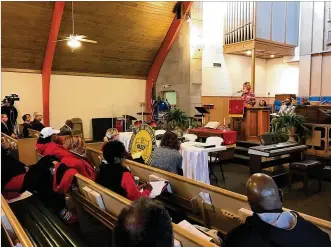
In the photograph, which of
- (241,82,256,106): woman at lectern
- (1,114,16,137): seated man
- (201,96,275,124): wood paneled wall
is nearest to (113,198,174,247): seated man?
(241,82,256,106): woman at lectern

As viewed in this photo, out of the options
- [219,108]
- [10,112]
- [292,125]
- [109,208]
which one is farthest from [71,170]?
[219,108]

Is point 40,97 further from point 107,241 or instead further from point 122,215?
point 122,215

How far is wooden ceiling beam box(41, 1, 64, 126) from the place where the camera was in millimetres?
7231

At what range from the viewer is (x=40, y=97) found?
891 centimetres

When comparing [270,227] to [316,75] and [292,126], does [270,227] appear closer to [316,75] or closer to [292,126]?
[292,126]

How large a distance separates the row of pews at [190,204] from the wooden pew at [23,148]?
3.03 m

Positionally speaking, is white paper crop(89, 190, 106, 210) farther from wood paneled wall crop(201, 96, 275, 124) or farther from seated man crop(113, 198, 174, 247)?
wood paneled wall crop(201, 96, 275, 124)

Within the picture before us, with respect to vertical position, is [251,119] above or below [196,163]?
above

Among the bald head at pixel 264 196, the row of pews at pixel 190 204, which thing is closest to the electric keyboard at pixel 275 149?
the row of pews at pixel 190 204

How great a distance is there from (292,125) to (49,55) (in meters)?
6.48

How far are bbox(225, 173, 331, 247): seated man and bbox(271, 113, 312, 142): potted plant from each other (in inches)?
166

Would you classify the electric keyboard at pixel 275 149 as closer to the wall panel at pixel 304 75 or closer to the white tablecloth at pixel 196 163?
the white tablecloth at pixel 196 163

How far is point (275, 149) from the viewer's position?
456 centimetres

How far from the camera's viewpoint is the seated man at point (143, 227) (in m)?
0.76
